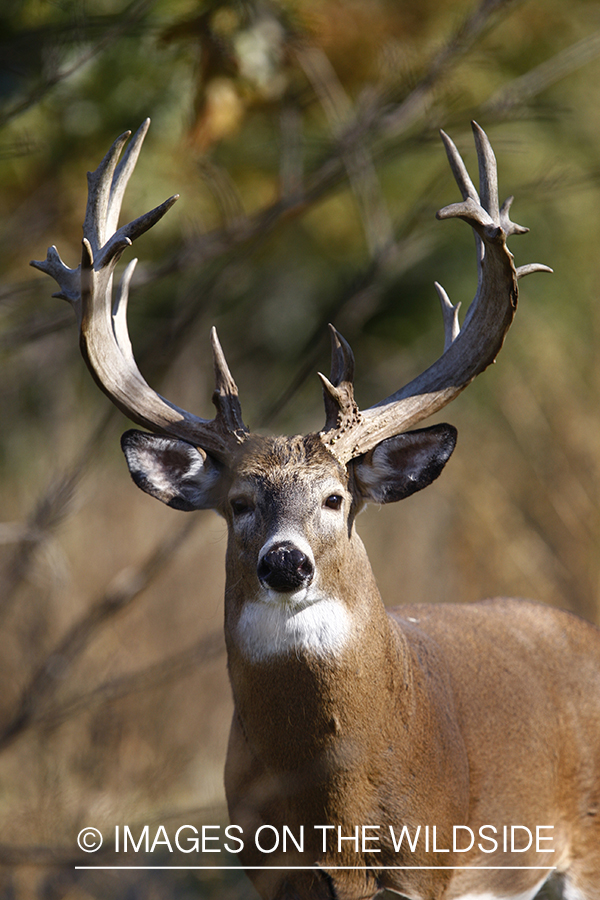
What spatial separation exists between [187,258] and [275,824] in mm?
2505

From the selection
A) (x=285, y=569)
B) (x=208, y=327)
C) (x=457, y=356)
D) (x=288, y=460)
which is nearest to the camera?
(x=285, y=569)

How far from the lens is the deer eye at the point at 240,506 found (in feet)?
11.4

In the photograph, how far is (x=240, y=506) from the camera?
3514 millimetres

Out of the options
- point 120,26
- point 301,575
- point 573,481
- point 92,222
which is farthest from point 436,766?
point 573,481

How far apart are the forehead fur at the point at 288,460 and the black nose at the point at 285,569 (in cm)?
41

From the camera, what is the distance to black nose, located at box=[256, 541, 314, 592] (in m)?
3.07

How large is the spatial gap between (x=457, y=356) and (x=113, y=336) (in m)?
1.28

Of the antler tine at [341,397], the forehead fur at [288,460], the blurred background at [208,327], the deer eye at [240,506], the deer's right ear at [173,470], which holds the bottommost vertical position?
the deer eye at [240,506]

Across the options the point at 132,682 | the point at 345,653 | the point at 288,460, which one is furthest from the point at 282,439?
the point at 132,682

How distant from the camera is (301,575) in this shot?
3.08 m

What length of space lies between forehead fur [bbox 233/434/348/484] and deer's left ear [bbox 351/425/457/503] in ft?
0.53

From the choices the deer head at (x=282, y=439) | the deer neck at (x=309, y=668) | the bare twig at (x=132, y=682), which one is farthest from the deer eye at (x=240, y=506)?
the bare twig at (x=132, y=682)

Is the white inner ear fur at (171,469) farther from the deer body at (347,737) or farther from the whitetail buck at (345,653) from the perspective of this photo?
the deer body at (347,737)

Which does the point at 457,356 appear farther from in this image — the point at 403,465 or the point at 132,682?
the point at 132,682
